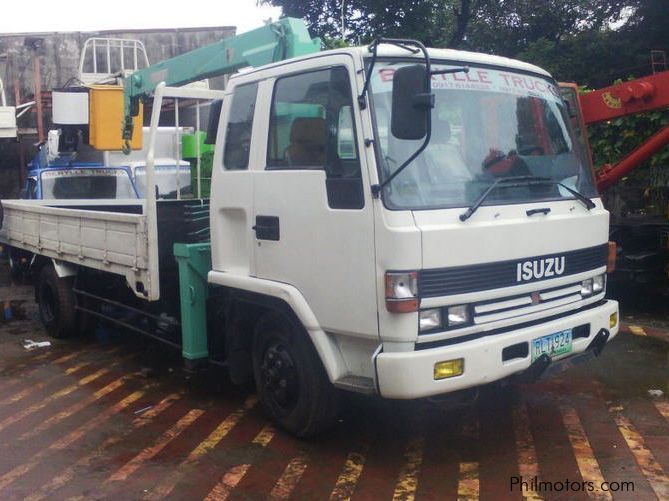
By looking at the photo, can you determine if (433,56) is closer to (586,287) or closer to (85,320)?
(586,287)

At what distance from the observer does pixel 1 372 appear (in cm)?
652

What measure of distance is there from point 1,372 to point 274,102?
3.78 meters

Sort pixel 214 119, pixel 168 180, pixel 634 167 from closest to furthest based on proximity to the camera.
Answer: pixel 214 119 → pixel 634 167 → pixel 168 180

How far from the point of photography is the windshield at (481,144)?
386 cm

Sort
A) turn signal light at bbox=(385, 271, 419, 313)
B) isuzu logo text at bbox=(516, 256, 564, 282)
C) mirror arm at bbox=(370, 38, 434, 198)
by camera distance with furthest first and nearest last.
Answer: isuzu logo text at bbox=(516, 256, 564, 282) → turn signal light at bbox=(385, 271, 419, 313) → mirror arm at bbox=(370, 38, 434, 198)

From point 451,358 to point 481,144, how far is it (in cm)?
120

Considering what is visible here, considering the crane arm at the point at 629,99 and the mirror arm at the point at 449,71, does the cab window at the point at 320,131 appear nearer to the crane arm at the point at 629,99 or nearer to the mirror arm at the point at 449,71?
the mirror arm at the point at 449,71

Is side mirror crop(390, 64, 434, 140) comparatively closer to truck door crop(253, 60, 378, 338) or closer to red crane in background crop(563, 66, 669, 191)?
truck door crop(253, 60, 378, 338)

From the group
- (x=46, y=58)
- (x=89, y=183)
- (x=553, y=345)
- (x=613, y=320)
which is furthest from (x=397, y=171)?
(x=46, y=58)

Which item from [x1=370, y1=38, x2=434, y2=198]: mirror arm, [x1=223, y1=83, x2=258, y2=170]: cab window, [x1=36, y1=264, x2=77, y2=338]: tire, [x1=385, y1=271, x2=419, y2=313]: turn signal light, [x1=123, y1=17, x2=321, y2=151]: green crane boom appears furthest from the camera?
[x1=36, y1=264, x2=77, y2=338]: tire

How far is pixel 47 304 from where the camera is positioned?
774cm

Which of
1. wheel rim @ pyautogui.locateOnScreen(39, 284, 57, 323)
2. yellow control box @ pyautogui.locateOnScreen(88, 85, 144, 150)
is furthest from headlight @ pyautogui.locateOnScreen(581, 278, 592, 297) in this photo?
wheel rim @ pyautogui.locateOnScreen(39, 284, 57, 323)

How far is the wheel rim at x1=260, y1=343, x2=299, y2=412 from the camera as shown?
4.50 metres

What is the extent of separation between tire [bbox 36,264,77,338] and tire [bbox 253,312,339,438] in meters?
3.24
